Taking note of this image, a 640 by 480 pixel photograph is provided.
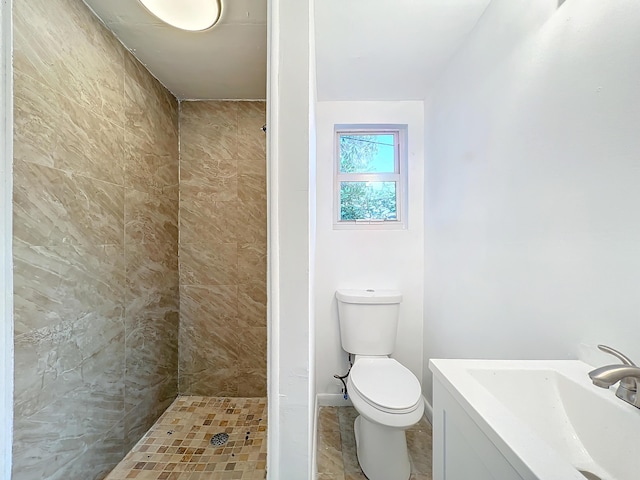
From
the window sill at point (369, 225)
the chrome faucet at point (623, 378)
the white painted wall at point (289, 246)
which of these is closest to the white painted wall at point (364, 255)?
the window sill at point (369, 225)

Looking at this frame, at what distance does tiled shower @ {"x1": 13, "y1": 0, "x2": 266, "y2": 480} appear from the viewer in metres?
0.87

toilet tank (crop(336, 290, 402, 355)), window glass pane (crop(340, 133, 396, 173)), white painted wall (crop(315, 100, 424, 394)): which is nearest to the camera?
toilet tank (crop(336, 290, 402, 355))

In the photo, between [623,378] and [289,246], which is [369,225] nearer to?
[289,246]

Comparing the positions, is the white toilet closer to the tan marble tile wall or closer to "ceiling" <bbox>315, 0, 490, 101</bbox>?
the tan marble tile wall

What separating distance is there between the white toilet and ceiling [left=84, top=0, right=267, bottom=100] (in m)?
1.47

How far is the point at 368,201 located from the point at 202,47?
132 centimetres

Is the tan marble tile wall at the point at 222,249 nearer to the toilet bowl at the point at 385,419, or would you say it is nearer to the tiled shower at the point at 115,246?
the tiled shower at the point at 115,246

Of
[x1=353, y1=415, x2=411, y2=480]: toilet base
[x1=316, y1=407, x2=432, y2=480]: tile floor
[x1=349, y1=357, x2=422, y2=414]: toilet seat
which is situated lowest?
[x1=316, y1=407, x2=432, y2=480]: tile floor

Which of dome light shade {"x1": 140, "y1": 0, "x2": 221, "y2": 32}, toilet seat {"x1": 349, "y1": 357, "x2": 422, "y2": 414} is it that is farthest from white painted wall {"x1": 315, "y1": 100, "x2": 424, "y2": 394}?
dome light shade {"x1": 140, "y1": 0, "x2": 221, "y2": 32}

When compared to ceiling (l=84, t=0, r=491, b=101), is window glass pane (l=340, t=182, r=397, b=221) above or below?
below

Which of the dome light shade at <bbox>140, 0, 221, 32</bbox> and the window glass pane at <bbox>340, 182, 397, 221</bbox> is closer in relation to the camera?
the dome light shade at <bbox>140, 0, 221, 32</bbox>

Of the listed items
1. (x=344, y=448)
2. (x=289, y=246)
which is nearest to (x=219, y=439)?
(x=344, y=448)

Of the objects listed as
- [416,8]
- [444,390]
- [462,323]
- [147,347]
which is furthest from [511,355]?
[147,347]

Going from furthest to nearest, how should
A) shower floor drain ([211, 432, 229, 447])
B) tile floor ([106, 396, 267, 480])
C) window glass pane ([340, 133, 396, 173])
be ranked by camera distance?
1. window glass pane ([340, 133, 396, 173])
2. shower floor drain ([211, 432, 229, 447])
3. tile floor ([106, 396, 267, 480])
